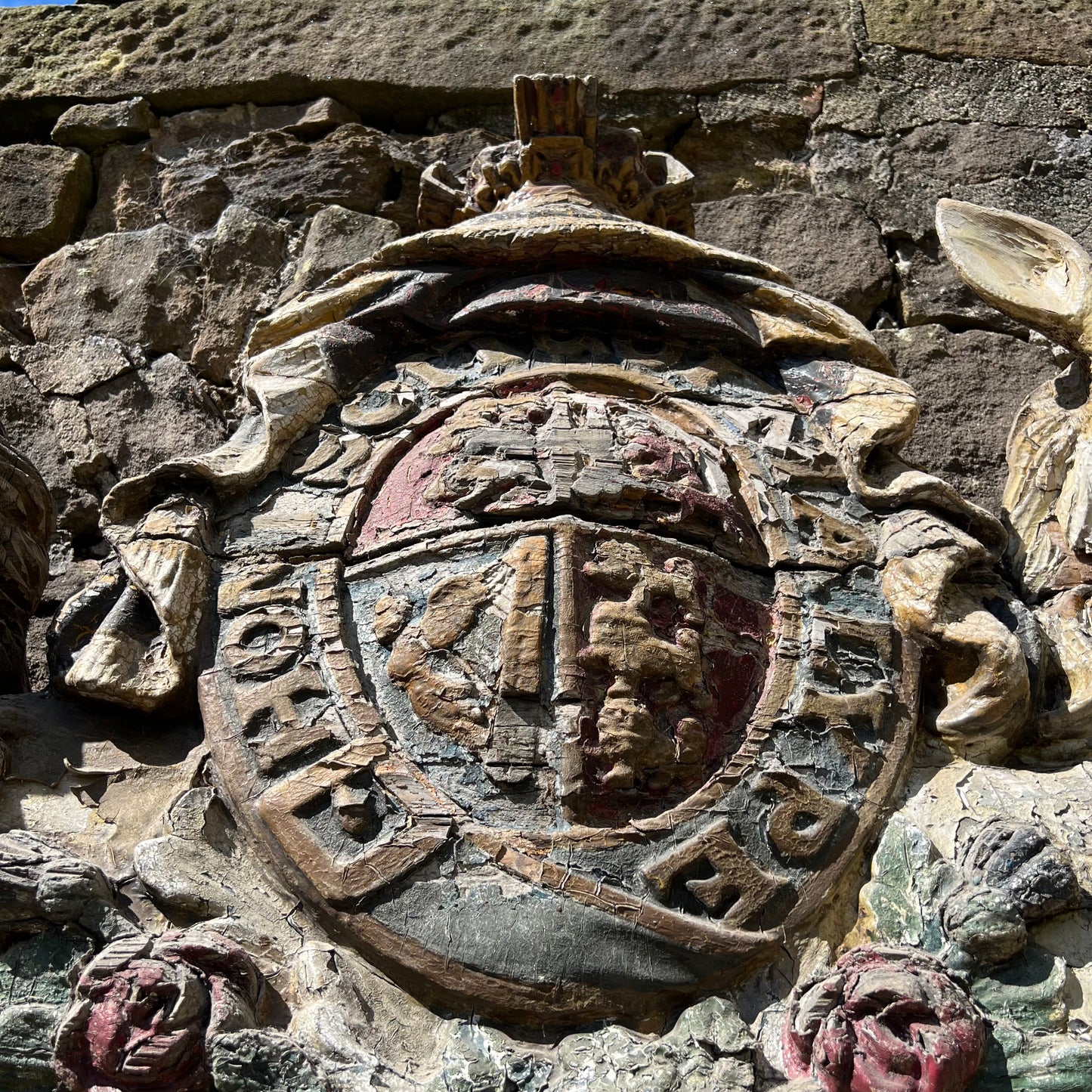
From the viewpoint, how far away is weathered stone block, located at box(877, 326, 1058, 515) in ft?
11.8

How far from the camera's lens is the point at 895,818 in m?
2.24

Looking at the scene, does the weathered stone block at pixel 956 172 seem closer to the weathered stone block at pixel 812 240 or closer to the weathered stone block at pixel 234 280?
the weathered stone block at pixel 812 240

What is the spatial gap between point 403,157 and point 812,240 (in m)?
1.17

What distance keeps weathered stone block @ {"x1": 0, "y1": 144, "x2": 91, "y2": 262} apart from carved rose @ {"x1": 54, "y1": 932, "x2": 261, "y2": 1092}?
103 inches

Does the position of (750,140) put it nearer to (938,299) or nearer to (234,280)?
(938,299)

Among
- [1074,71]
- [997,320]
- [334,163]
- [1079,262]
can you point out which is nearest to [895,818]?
[1079,262]

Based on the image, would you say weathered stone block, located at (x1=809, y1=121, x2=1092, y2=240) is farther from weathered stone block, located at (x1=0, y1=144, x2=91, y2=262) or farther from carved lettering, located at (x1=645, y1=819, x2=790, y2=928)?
carved lettering, located at (x1=645, y1=819, x2=790, y2=928)

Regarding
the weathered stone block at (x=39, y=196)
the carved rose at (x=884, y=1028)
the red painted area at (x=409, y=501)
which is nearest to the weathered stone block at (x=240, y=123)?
the weathered stone block at (x=39, y=196)

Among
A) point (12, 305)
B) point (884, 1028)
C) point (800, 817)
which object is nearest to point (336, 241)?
point (12, 305)

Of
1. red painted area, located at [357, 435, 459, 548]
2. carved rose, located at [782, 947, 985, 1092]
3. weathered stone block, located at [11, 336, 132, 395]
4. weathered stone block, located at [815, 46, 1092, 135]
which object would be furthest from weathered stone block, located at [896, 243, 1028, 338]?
carved rose, located at [782, 947, 985, 1092]

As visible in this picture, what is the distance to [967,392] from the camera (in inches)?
147

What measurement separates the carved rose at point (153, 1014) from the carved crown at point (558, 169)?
6.00 feet

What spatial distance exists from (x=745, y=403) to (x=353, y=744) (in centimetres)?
106

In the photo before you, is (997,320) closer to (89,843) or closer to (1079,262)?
(1079,262)
